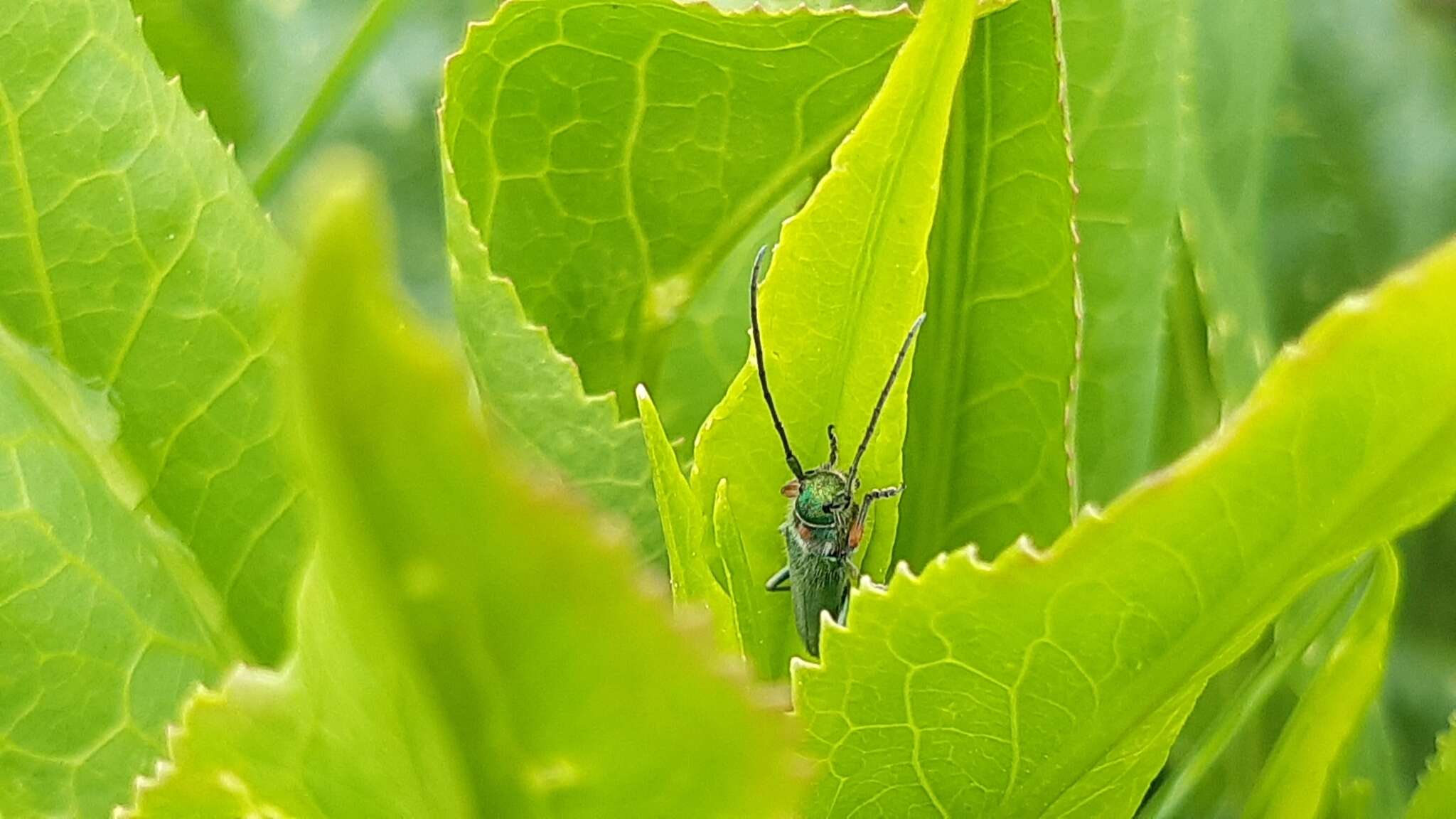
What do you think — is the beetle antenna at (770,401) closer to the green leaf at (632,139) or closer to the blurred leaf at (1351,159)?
the green leaf at (632,139)

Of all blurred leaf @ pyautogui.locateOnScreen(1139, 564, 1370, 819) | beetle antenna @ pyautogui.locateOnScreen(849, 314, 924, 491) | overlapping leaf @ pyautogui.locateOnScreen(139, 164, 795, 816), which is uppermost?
overlapping leaf @ pyautogui.locateOnScreen(139, 164, 795, 816)

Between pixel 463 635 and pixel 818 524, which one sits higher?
pixel 463 635

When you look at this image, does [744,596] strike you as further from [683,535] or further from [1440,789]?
[1440,789]

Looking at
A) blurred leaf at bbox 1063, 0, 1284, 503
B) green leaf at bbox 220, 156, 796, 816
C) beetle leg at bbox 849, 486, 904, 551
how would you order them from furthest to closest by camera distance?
1. blurred leaf at bbox 1063, 0, 1284, 503
2. beetle leg at bbox 849, 486, 904, 551
3. green leaf at bbox 220, 156, 796, 816

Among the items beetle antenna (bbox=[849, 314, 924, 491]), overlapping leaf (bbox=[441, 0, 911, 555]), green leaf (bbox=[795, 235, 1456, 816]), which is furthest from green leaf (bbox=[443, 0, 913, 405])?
green leaf (bbox=[795, 235, 1456, 816])

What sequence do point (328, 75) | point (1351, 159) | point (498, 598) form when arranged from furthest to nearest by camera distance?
point (1351, 159), point (328, 75), point (498, 598)

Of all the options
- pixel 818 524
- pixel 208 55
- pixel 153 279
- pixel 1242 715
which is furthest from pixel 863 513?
pixel 208 55

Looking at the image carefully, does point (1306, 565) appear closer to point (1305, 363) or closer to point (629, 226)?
point (1305, 363)

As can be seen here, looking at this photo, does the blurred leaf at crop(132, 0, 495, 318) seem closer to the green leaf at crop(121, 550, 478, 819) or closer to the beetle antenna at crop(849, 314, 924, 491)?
the beetle antenna at crop(849, 314, 924, 491)
